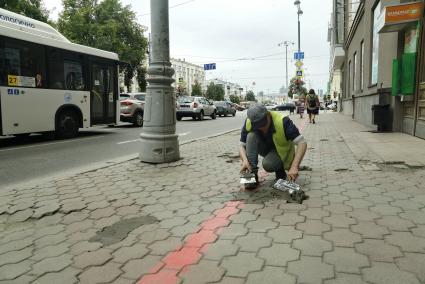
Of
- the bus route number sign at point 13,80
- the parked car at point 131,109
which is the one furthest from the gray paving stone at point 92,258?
the parked car at point 131,109

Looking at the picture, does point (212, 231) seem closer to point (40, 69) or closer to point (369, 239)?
point (369, 239)

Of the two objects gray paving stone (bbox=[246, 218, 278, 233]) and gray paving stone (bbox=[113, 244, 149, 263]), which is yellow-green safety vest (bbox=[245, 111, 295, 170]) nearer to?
gray paving stone (bbox=[246, 218, 278, 233])

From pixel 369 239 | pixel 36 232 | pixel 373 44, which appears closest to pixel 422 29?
pixel 373 44

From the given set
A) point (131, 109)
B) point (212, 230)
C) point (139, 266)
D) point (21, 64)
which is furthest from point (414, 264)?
point (131, 109)

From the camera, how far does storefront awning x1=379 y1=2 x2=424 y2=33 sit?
31.5 feet

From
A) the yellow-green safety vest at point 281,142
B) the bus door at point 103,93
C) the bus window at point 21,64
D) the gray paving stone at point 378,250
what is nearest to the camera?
the gray paving stone at point 378,250

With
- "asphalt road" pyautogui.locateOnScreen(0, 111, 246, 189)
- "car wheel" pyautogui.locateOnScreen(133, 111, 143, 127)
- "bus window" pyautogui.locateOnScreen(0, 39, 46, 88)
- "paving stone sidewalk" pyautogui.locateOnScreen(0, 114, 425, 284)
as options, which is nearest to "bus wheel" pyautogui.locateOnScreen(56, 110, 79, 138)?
"asphalt road" pyautogui.locateOnScreen(0, 111, 246, 189)

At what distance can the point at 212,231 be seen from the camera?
11.6 feet

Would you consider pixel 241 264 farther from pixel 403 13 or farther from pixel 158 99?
pixel 403 13

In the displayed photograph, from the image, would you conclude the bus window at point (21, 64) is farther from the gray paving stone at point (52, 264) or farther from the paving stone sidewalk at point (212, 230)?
the gray paving stone at point (52, 264)

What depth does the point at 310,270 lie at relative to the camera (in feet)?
8.93

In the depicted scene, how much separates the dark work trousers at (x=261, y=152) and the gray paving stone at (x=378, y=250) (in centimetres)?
176

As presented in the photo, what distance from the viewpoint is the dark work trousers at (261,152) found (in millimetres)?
4734

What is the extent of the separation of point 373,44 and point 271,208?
12.1 m
